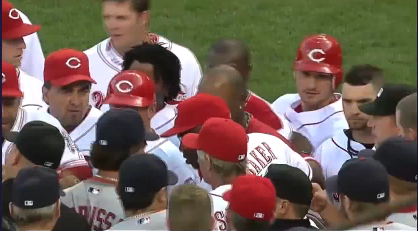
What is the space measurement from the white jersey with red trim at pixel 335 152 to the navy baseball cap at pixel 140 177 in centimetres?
116

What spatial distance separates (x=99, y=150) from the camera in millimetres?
3172

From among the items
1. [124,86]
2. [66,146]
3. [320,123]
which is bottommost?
[320,123]

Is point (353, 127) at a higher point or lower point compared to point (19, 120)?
lower

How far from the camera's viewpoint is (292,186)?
9.84ft

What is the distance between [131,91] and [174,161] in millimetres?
412

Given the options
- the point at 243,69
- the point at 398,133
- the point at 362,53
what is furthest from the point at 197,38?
the point at 398,133

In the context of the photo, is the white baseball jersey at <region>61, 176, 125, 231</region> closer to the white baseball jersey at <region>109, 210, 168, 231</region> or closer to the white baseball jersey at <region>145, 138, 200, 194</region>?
the white baseball jersey at <region>109, 210, 168, 231</region>

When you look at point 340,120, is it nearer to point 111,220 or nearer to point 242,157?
point 242,157

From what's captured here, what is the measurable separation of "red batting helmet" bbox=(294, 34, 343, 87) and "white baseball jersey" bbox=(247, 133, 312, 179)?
2.68ft

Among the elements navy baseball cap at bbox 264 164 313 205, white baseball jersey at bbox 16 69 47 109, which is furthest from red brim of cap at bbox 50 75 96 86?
navy baseball cap at bbox 264 164 313 205

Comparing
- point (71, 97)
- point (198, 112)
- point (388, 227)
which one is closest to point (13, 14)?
point (71, 97)

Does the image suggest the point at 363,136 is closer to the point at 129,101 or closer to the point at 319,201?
the point at 319,201

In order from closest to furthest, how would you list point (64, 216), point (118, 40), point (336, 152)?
point (64, 216) → point (336, 152) → point (118, 40)

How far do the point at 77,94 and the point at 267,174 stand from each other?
125cm
